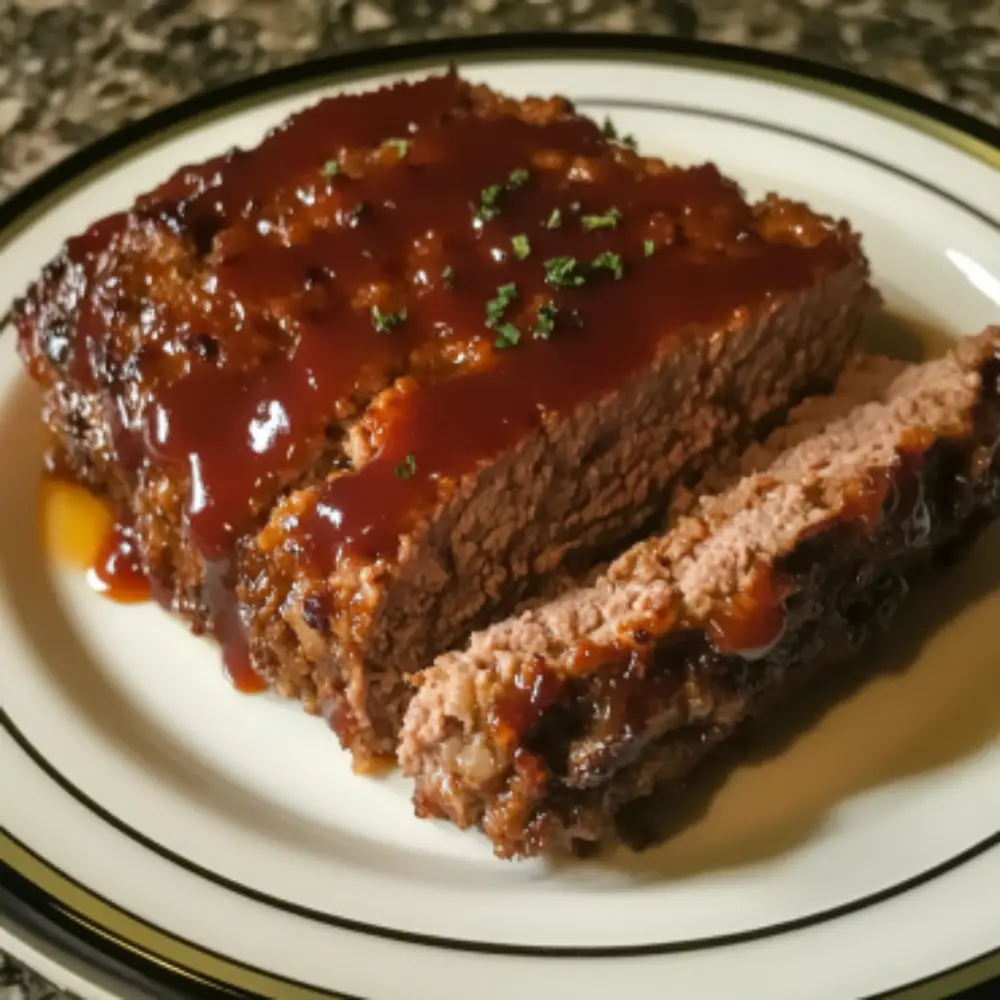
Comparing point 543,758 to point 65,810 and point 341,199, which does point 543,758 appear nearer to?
point 65,810

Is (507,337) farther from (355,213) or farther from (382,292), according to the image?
(355,213)

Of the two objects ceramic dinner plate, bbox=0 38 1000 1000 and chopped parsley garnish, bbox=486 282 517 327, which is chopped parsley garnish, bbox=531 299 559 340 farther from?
ceramic dinner plate, bbox=0 38 1000 1000

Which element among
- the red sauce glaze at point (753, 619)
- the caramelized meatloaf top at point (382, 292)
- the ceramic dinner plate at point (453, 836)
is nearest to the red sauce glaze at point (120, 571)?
the ceramic dinner plate at point (453, 836)

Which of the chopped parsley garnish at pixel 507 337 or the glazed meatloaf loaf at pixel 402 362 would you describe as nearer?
the glazed meatloaf loaf at pixel 402 362

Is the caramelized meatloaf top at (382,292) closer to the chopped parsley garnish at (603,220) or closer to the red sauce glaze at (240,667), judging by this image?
the chopped parsley garnish at (603,220)

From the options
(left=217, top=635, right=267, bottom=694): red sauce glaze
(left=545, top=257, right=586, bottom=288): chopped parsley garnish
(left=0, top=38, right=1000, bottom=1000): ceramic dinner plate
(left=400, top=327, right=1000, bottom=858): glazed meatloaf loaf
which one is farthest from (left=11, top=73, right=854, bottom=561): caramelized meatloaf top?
(left=0, top=38, right=1000, bottom=1000): ceramic dinner plate

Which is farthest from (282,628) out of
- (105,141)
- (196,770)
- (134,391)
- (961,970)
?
(105,141)
